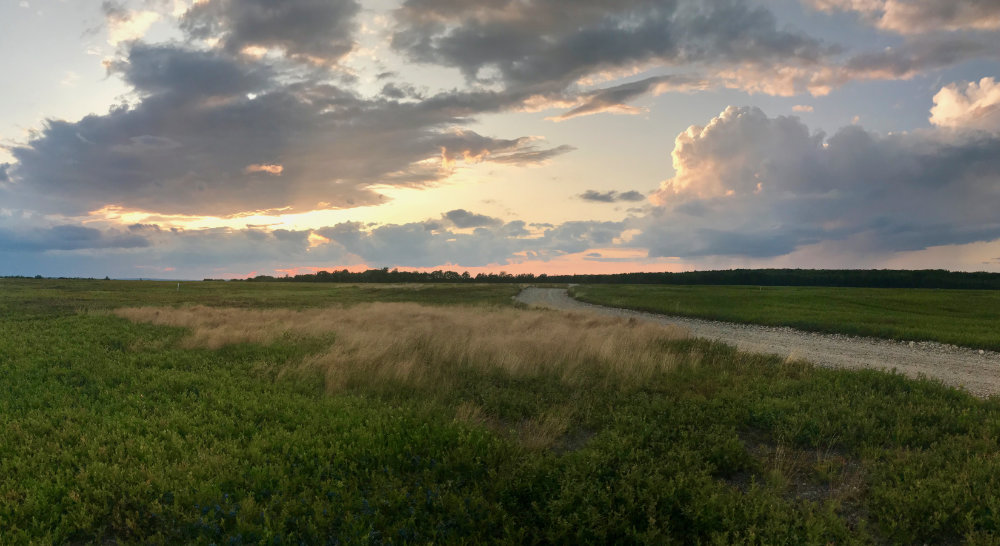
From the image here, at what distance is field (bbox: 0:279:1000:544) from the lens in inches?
226

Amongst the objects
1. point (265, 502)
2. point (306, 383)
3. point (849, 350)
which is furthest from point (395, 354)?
point (849, 350)

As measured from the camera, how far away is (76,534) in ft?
18.9

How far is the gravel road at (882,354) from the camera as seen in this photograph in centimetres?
1458

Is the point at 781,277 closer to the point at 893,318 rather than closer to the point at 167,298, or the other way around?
the point at 893,318

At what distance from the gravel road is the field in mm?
4969

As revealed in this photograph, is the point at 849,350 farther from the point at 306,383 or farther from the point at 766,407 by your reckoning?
the point at 306,383

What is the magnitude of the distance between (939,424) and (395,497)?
9533 mm

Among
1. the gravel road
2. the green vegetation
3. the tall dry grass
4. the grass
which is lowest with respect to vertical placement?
the gravel road

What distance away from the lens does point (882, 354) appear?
18672 millimetres

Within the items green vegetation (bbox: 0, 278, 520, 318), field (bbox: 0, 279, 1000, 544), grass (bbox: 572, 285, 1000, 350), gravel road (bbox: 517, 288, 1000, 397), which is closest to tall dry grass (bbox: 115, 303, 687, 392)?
field (bbox: 0, 279, 1000, 544)

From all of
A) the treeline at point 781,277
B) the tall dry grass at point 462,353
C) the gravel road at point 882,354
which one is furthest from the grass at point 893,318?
the treeline at point 781,277

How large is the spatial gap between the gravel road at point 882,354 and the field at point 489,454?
4.97m

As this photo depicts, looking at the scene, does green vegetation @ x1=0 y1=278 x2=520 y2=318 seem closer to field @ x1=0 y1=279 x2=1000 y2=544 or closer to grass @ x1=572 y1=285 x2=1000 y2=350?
grass @ x1=572 y1=285 x2=1000 y2=350

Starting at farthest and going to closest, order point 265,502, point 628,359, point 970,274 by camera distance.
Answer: point 970,274, point 628,359, point 265,502
